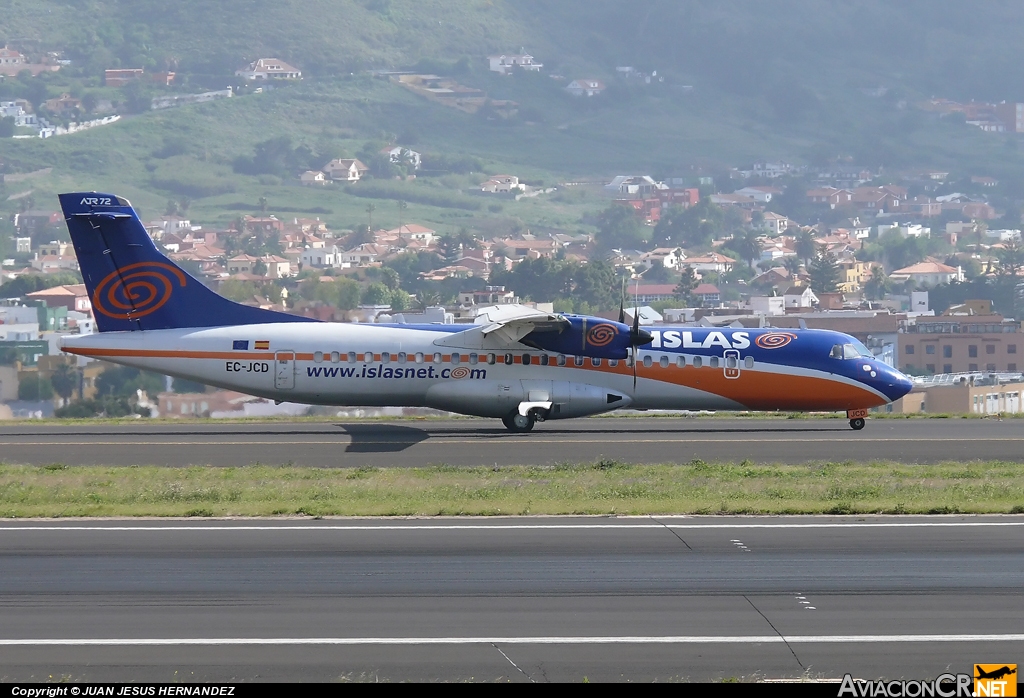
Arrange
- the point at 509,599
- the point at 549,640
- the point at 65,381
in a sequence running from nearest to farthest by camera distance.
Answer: the point at 549,640
the point at 509,599
the point at 65,381

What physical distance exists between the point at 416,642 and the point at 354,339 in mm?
22845

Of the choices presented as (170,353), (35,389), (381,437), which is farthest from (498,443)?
(35,389)

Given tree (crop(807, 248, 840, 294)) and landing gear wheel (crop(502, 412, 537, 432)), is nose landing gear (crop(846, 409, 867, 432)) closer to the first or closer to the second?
landing gear wheel (crop(502, 412, 537, 432))

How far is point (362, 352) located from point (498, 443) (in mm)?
5296

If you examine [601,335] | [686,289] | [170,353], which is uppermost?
A: [601,335]

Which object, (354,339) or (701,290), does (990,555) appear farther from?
(701,290)

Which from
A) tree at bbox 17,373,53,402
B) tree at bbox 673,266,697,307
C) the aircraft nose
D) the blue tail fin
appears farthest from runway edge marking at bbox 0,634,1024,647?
tree at bbox 673,266,697,307

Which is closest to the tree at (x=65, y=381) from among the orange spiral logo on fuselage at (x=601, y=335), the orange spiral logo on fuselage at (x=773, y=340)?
the orange spiral logo on fuselage at (x=601, y=335)

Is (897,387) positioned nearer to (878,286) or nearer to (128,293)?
(128,293)

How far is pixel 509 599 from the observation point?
50.1ft

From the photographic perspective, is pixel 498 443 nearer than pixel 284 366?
Yes

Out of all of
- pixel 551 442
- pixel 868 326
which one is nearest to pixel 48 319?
pixel 868 326

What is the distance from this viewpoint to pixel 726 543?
18.6m

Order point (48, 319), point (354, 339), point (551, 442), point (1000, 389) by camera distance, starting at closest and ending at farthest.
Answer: point (551, 442) → point (354, 339) → point (1000, 389) → point (48, 319)
